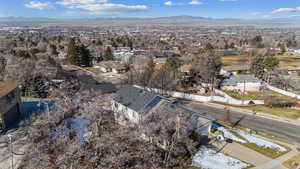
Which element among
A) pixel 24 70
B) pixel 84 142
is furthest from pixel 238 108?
pixel 24 70

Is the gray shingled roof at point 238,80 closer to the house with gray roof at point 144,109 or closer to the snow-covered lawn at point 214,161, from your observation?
the house with gray roof at point 144,109

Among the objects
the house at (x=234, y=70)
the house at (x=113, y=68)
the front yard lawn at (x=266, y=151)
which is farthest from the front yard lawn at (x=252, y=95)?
the house at (x=113, y=68)

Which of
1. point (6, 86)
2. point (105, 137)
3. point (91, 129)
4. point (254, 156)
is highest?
point (6, 86)

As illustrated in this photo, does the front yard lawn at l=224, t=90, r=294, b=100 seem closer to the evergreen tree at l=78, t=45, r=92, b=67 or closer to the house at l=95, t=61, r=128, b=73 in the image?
the house at l=95, t=61, r=128, b=73

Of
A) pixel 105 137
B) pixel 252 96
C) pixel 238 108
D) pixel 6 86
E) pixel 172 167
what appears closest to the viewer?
pixel 105 137

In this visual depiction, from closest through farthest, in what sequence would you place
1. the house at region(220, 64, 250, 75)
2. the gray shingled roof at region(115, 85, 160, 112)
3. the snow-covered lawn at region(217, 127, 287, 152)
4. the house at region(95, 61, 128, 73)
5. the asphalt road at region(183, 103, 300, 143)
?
the snow-covered lawn at region(217, 127, 287, 152) → the gray shingled roof at region(115, 85, 160, 112) → the asphalt road at region(183, 103, 300, 143) → the house at region(220, 64, 250, 75) → the house at region(95, 61, 128, 73)

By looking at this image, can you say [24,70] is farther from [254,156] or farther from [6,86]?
[254,156]

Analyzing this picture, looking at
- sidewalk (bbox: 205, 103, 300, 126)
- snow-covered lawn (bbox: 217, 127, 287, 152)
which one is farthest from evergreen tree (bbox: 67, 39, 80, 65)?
snow-covered lawn (bbox: 217, 127, 287, 152)
